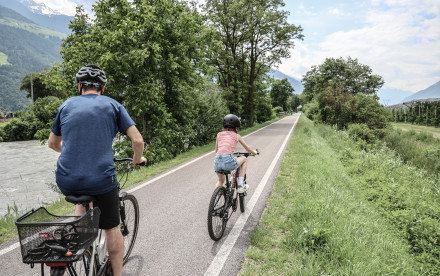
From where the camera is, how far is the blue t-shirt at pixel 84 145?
1893 mm

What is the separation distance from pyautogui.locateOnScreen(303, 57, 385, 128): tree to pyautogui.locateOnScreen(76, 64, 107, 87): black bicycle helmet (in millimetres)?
22537

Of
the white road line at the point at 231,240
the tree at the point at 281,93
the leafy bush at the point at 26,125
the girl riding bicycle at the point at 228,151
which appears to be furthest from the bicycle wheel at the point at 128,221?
the tree at the point at 281,93

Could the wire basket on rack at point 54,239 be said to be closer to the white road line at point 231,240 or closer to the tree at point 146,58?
the white road line at point 231,240

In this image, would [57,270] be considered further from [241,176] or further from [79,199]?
[241,176]

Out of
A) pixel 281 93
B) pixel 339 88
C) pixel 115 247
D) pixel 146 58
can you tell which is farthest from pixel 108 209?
pixel 281 93

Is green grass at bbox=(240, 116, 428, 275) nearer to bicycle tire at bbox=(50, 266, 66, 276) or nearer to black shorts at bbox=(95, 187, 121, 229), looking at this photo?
black shorts at bbox=(95, 187, 121, 229)

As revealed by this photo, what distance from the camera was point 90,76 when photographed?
2.04m

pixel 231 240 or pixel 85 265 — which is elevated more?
pixel 85 265

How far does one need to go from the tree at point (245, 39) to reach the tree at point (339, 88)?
24.2 ft

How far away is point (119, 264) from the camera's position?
2.31m

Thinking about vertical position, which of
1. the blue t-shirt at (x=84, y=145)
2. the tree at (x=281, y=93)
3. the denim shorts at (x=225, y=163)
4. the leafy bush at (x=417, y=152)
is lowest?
the leafy bush at (x=417, y=152)

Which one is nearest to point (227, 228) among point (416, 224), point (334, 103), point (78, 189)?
point (78, 189)

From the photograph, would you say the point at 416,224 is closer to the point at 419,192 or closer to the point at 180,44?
the point at 419,192

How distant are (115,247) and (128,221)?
3.09 ft
